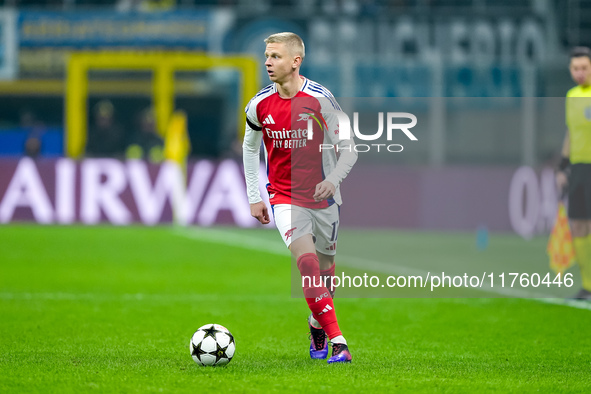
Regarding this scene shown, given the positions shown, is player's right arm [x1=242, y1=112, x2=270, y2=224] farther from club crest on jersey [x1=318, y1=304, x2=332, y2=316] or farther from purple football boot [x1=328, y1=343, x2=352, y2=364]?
purple football boot [x1=328, y1=343, x2=352, y2=364]

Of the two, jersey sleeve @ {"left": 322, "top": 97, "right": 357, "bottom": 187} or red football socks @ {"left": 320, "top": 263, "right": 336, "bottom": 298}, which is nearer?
jersey sleeve @ {"left": 322, "top": 97, "right": 357, "bottom": 187}

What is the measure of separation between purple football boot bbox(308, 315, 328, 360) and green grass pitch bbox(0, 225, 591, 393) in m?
0.09

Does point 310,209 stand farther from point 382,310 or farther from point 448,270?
point 448,270

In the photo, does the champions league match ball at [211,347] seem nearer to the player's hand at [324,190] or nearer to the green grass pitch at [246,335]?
the green grass pitch at [246,335]

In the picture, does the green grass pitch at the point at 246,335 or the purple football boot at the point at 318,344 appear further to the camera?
the purple football boot at the point at 318,344

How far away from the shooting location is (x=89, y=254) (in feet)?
42.0

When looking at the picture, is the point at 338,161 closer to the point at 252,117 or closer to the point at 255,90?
the point at 252,117

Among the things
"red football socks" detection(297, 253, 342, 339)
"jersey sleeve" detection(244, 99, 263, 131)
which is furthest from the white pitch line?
"jersey sleeve" detection(244, 99, 263, 131)

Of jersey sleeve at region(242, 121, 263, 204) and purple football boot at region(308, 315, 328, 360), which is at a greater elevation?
jersey sleeve at region(242, 121, 263, 204)

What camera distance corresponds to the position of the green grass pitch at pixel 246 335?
5066mm

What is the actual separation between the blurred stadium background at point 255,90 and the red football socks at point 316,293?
11302mm

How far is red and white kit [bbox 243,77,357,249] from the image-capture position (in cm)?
564

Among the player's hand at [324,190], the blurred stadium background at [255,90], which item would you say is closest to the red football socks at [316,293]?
the player's hand at [324,190]

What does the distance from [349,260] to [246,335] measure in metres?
5.46
